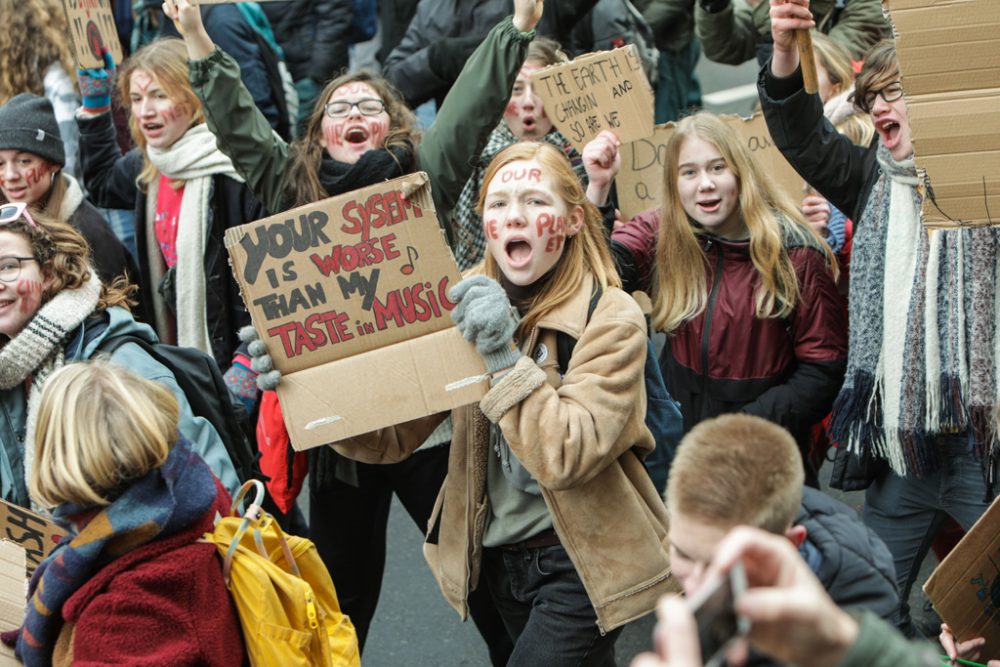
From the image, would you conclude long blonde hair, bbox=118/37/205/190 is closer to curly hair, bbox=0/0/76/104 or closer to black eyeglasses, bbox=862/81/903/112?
curly hair, bbox=0/0/76/104

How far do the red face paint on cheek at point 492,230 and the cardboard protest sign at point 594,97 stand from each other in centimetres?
151

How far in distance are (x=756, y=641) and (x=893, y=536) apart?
2642mm

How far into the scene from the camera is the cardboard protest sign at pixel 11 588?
9.65ft

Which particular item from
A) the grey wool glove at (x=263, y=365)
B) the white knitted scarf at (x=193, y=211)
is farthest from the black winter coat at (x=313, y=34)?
the grey wool glove at (x=263, y=365)

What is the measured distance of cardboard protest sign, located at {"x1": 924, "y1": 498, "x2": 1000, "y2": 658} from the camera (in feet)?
9.17

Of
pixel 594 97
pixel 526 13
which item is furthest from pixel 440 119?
pixel 594 97

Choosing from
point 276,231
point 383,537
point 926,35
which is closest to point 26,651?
point 276,231

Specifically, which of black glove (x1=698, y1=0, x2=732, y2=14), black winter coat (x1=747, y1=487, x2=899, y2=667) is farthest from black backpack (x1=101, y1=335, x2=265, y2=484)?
black glove (x1=698, y1=0, x2=732, y2=14)

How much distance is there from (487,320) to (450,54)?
3.55 meters

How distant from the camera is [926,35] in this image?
3.04 m

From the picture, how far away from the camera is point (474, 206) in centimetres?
473

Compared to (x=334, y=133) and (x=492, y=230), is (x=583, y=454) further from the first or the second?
(x=334, y=133)

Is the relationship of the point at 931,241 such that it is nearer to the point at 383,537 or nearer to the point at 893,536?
the point at 893,536

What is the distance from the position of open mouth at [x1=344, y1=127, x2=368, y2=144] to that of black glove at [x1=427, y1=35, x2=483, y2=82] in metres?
1.80
